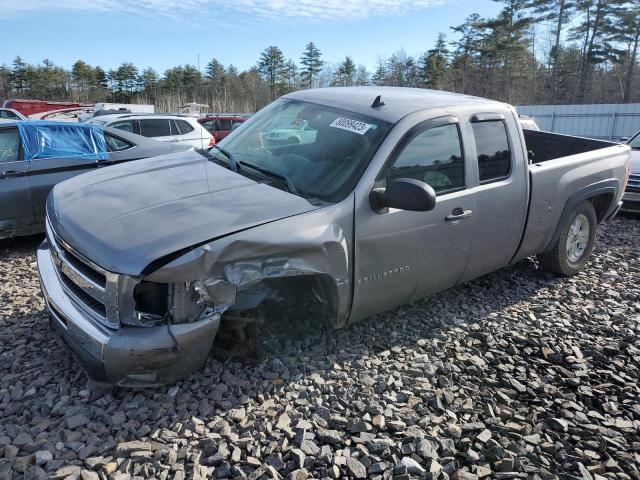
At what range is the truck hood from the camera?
2.62 metres

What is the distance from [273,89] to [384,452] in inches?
2568

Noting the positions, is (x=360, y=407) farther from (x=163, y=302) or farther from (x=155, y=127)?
(x=155, y=127)

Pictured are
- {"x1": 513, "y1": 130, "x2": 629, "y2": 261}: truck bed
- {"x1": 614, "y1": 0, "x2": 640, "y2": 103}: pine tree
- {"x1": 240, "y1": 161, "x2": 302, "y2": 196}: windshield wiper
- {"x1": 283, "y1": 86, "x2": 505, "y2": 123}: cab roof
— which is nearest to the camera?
{"x1": 240, "y1": 161, "x2": 302, "y2": 196}: windshield wiper

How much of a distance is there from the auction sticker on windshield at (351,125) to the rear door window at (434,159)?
32 centimetres

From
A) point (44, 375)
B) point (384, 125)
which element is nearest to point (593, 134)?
point (384, 125)

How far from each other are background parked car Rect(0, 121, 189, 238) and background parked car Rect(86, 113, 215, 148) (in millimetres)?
5545

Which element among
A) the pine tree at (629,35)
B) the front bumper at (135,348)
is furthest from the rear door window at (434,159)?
the pine tree at (629,35)

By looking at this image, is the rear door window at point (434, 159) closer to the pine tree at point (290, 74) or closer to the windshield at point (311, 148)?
the windshield at point (311, 148)

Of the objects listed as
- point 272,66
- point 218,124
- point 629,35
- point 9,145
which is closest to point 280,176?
point 9,145

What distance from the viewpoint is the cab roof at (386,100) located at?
370 centimetres

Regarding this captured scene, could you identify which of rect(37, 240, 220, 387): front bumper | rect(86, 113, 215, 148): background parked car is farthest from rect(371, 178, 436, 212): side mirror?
rect(86, 113, 215, 148): background parked car

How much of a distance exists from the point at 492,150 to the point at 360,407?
2432mm

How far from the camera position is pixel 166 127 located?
12.6 m

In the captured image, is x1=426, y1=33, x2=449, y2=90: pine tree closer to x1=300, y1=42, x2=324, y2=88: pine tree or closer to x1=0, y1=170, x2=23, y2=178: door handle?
x1=300, y1=42, x2=324, y2=88: pine tree
